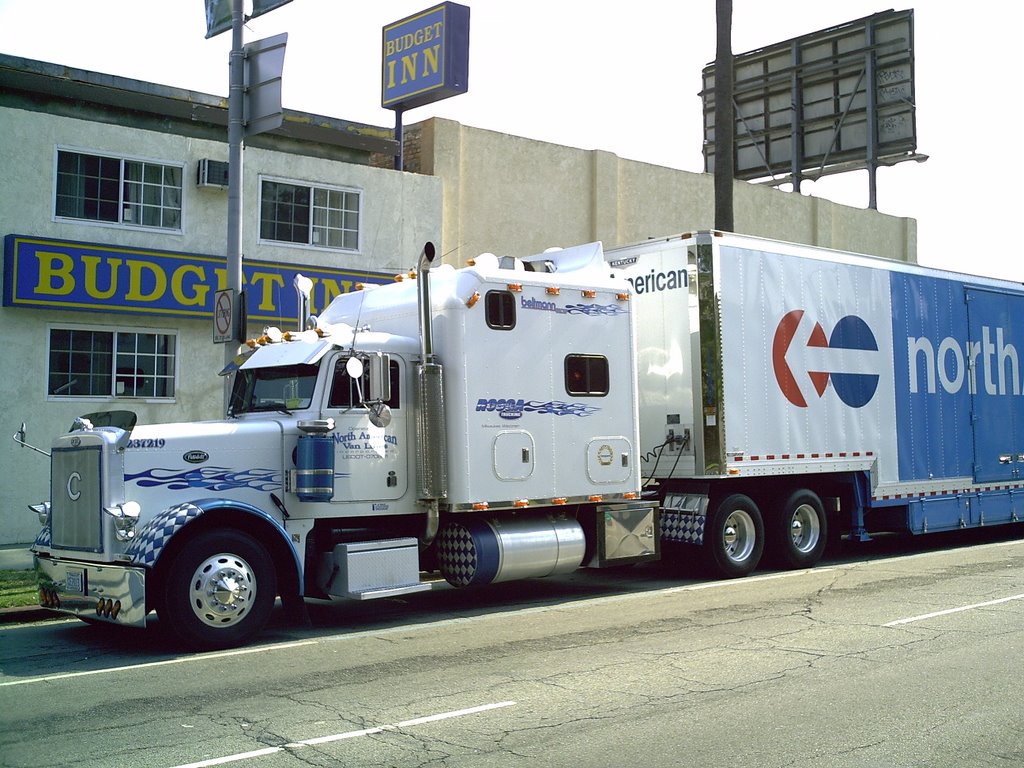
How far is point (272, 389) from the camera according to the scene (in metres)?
10.9

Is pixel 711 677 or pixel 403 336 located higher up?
pixel 403 336

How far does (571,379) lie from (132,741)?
6.67 m

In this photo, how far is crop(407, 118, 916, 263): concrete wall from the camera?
21.4 metres

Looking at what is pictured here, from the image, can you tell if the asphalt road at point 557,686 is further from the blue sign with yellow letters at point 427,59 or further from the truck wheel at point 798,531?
the blue sign with yellow letters at point 427,59

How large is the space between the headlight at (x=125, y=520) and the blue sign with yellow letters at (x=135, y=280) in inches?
299

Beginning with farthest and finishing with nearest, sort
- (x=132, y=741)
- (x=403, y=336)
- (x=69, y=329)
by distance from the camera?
(x=69, y=329), (x=403, y=336), (x=132, y=741)

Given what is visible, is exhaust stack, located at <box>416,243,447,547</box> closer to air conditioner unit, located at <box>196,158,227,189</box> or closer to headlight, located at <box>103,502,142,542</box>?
headlight, located at <box>103,502,142,542</box>

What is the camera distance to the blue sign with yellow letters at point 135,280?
1583 cm

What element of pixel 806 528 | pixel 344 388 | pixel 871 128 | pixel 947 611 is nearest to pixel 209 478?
pixel 344 388

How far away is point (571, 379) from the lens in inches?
475

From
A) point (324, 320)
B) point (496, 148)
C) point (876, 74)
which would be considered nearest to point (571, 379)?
point (324, 320)

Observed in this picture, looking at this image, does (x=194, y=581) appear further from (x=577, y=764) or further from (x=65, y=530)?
(x=577, y=764)

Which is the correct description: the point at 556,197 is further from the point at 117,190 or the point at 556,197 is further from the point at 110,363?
the point at 110,363

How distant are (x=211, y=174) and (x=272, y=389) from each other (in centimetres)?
786
